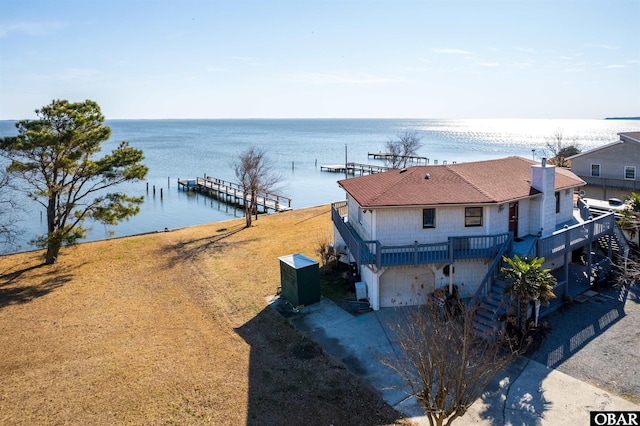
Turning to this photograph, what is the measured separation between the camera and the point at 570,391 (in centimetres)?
1358

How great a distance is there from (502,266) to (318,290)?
25.0ft

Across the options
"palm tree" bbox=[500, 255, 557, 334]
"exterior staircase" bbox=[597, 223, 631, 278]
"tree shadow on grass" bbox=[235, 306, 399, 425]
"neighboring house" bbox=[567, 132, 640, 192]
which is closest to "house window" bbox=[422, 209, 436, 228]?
"palm tree" bbox=[500, 255, 557, 334]

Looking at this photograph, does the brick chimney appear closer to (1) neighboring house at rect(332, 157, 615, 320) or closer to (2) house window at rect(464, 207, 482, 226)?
(1) neighboring house at rect(332, 157, 615, 320)

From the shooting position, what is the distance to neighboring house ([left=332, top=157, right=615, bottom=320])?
1906 centimetres

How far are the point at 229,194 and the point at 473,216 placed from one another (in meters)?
46.8

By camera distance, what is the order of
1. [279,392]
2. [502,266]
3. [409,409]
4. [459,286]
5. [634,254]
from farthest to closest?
[634,254] → [459,286] → [502,266] → [279,392] → [409,409]

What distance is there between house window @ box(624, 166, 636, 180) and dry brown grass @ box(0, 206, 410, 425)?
24.7 m

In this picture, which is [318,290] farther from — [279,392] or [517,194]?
[517,194]

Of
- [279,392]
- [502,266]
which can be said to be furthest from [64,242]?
[502,266]

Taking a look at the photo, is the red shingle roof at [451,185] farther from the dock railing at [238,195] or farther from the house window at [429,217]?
the dock railing at [238,195]

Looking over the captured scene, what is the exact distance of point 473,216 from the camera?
1986cm

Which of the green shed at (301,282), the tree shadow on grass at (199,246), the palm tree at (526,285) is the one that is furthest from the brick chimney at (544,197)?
the tree shadow on grass at (199,246)

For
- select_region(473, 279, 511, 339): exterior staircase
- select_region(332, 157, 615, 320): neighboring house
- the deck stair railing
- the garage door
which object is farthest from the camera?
the garage door

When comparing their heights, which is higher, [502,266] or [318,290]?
[502,266]
